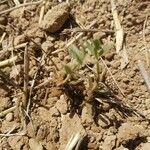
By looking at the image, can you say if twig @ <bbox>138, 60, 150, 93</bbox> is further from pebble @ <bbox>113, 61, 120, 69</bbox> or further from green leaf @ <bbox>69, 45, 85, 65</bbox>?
green leaf @ <bbox>69, 45, 85, 65</bbox>

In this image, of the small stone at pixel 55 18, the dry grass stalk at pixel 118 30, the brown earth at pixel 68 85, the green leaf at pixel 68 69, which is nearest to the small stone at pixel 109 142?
the brown earth at pixel 68 85

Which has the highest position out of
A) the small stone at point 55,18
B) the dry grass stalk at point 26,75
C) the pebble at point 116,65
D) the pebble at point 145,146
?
the small stone at point 55,18

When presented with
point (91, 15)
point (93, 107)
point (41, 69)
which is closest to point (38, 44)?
point (41, 69)

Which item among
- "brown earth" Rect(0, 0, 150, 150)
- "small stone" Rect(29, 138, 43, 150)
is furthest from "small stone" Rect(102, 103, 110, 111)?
"small stone" Rect(29, 138, 43, 150)

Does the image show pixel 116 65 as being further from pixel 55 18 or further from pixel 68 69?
pixel 55 18

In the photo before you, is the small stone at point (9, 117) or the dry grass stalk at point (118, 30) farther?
the dry grass stalk at point (118, 30)

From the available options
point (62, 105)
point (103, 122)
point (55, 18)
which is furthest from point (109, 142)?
point (55, 18)

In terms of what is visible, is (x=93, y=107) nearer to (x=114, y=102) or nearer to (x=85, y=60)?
(x=114, y=102)

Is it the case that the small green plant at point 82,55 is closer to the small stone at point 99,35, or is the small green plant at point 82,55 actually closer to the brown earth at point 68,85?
the brown earth at point 68,85
